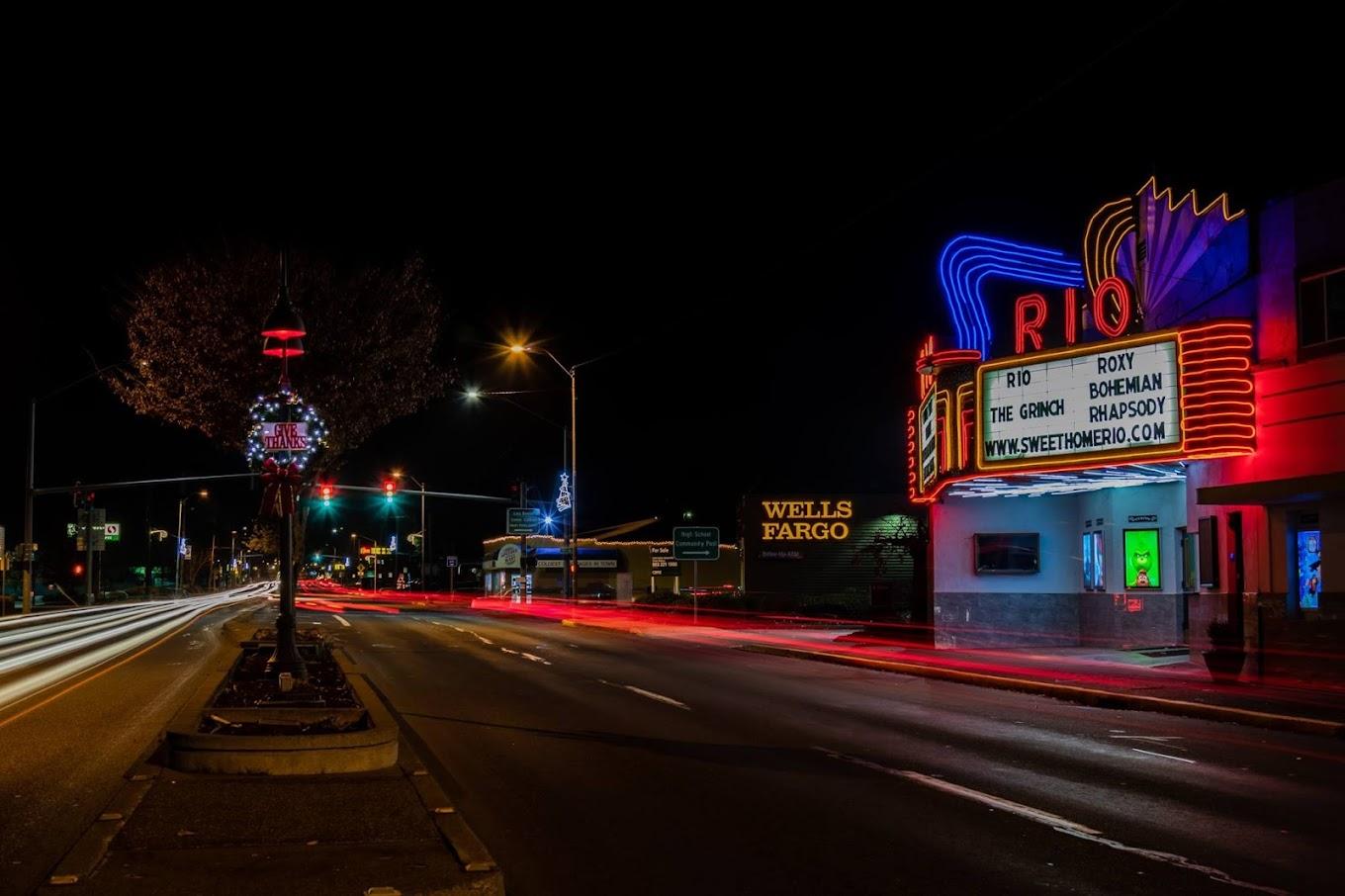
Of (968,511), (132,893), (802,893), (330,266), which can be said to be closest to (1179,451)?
(968,511)

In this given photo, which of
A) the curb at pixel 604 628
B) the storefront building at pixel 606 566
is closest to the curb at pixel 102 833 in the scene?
the curb at pixel 604 628

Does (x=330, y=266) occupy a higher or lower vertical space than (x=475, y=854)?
higher

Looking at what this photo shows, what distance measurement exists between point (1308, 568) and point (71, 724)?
17866 millimetres

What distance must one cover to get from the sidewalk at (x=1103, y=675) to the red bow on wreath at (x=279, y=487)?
38.2 feet

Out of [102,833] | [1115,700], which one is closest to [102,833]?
[102,833]

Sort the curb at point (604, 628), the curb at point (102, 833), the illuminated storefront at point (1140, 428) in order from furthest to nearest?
the curb at point (604, 628) < the illuminated storefront at point (1140, 428) < the curb at point (102, 833)

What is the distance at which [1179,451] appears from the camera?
20391mm

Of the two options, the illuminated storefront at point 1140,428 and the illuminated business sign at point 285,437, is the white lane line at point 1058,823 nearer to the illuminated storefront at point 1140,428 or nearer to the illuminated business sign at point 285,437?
the illuminated business sign at point 285,437

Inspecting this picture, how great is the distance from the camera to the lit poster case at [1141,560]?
85.3ft

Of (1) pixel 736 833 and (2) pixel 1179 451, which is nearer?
(1) pixel 736 833

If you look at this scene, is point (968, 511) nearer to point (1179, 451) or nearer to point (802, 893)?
point (1179, 451)

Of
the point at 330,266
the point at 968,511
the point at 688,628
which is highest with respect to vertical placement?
the point at 330,266

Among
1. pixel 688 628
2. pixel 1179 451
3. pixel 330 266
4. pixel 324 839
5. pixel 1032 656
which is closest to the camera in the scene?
pixel 324 839

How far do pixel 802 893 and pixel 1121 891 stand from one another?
1848 mm
